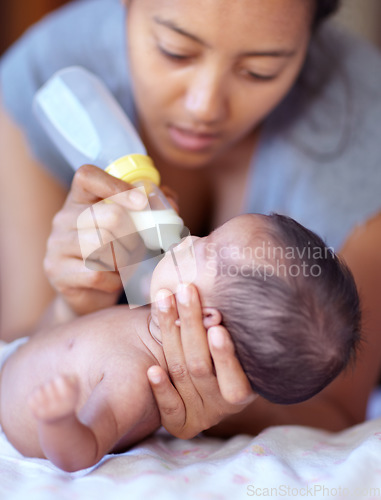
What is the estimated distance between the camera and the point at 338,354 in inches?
27.9

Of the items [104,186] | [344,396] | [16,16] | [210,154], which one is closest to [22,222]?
[210,154]

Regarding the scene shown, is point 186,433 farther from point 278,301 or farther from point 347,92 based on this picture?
point 347,92

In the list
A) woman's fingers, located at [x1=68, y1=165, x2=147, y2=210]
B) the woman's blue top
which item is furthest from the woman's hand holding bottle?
the woman's blue top

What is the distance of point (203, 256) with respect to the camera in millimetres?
743

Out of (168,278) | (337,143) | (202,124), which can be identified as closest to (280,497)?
(168,278)

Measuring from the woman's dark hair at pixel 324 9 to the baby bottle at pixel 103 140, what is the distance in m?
0.36

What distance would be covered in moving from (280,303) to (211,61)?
15.8 inches

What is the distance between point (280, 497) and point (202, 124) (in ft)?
1.97

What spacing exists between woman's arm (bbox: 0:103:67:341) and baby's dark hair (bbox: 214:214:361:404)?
2.13 feet

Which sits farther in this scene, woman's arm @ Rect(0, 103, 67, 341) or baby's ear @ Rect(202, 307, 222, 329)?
woman's arm @ Rect(0, 103, 67, 341)

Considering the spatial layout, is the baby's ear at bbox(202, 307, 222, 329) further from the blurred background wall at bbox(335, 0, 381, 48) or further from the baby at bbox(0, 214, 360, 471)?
the blurred background wall at bbox(335, 0, 381, 48)

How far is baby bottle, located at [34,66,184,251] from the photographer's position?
0.77m

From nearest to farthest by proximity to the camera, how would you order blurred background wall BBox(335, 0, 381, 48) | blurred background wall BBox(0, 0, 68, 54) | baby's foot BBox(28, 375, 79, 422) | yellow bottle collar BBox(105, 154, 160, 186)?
baby's foot BBox(28, 375, 79, 422) < yellow bottle collar BBox(105, 154, 160, 186) < blurred background wall BBox(335, 0, 381, 48) < blurred background wall BBox(0, 0, 68, 54)

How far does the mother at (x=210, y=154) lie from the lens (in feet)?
2.62
